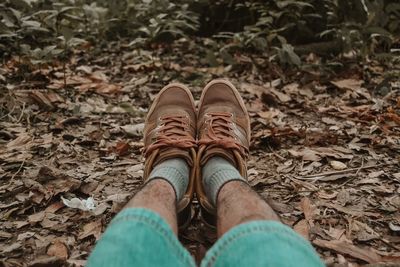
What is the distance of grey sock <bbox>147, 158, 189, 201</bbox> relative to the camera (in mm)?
1730

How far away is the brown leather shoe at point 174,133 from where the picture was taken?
73.9 inches

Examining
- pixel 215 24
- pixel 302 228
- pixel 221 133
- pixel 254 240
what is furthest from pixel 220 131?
pixel 215 24

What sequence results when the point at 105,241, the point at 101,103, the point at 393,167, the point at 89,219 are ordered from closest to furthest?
the point at 105,241
the point at 89,219
the point at 393,167
the point at 101,103

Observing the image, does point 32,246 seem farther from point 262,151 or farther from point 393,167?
point 393,167

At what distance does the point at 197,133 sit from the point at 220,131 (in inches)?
7.1

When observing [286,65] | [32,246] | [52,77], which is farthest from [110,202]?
[286,65]

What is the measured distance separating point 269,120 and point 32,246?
173 centimetres

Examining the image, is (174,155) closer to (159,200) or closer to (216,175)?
(216,175)

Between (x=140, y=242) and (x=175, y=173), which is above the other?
(x=140, y=242)

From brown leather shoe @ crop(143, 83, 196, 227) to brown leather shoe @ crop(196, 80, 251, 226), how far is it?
47 millimetres

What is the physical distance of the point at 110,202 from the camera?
79.0 inches

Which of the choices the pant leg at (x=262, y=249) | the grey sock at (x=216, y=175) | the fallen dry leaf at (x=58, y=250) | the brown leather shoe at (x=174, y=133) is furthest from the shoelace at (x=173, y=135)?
the pant leg at (x=262, y=249)

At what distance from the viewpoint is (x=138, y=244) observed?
46.2 inches

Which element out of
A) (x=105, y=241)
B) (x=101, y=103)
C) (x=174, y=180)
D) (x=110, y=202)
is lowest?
(x=101, y=103)
